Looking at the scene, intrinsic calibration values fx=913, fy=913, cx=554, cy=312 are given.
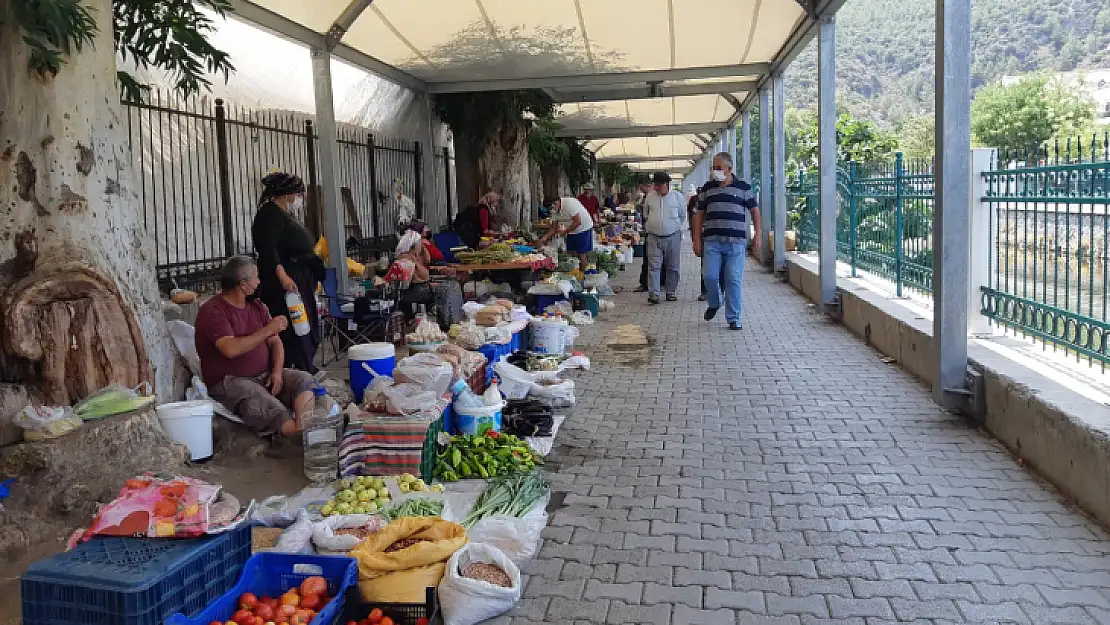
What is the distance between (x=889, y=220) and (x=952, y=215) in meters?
3.79

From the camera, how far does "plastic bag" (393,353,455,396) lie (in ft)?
18.2

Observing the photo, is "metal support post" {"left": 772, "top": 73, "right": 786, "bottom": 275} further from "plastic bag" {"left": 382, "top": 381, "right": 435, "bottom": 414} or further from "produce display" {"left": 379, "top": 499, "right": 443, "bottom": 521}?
"produce display" {"left": 379, "top": 499, "right": 443, "bottom": 521}

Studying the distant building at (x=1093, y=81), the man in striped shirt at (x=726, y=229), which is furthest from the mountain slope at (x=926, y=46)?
the man in striped shirt at (x=726, y=229)

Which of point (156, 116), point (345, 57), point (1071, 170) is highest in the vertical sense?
point (345, 57)

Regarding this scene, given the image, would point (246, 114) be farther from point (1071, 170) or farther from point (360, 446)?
point (1071, 170)

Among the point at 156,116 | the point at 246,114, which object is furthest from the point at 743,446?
the point at 246,114

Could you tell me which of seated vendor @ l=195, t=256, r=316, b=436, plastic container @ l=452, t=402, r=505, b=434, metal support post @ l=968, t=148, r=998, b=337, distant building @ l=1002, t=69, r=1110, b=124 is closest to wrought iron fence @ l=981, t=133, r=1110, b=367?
metal support post @ l=968, t=148, r=998, b=337

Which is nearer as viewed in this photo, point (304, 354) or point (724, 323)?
point (304, 354)

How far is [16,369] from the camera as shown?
4.83m

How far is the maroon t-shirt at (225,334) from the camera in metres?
5.62

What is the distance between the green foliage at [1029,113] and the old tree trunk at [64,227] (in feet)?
130

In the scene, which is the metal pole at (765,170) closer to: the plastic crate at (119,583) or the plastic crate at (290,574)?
the plastic crate at (290,574)

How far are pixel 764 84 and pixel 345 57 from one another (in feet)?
25.9

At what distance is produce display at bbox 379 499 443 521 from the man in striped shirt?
6.68 m
